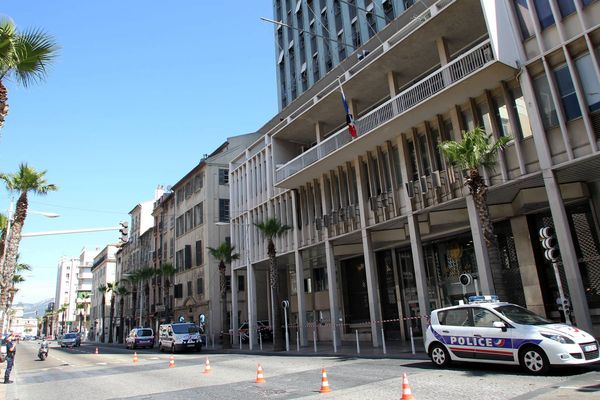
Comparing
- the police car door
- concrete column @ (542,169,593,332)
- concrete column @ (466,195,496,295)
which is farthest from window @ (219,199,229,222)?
the police car door

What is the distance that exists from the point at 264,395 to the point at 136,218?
68.1 meters

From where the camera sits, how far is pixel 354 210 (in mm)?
24359

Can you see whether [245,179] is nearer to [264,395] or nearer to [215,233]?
[215,233]

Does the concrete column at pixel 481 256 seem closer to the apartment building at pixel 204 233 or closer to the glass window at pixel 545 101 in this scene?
the glass window at pixel 545 101

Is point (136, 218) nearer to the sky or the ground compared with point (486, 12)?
nearer to the sky

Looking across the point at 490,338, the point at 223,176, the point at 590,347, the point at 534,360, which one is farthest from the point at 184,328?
the point at 590,347

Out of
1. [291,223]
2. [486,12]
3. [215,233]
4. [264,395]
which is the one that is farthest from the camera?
[215,233]

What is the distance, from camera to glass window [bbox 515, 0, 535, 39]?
1614 cm

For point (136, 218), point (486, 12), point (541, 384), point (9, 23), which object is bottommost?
point (541, 384)

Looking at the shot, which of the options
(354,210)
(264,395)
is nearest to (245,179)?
(354,210)

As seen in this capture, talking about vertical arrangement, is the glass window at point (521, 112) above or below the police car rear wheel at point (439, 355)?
above

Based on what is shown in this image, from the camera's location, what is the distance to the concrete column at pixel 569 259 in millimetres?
13711

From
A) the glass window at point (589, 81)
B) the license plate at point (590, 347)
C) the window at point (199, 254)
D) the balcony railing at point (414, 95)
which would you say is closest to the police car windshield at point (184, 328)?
the balcony railing at point (414, 95)

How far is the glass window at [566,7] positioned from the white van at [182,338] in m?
27.3
